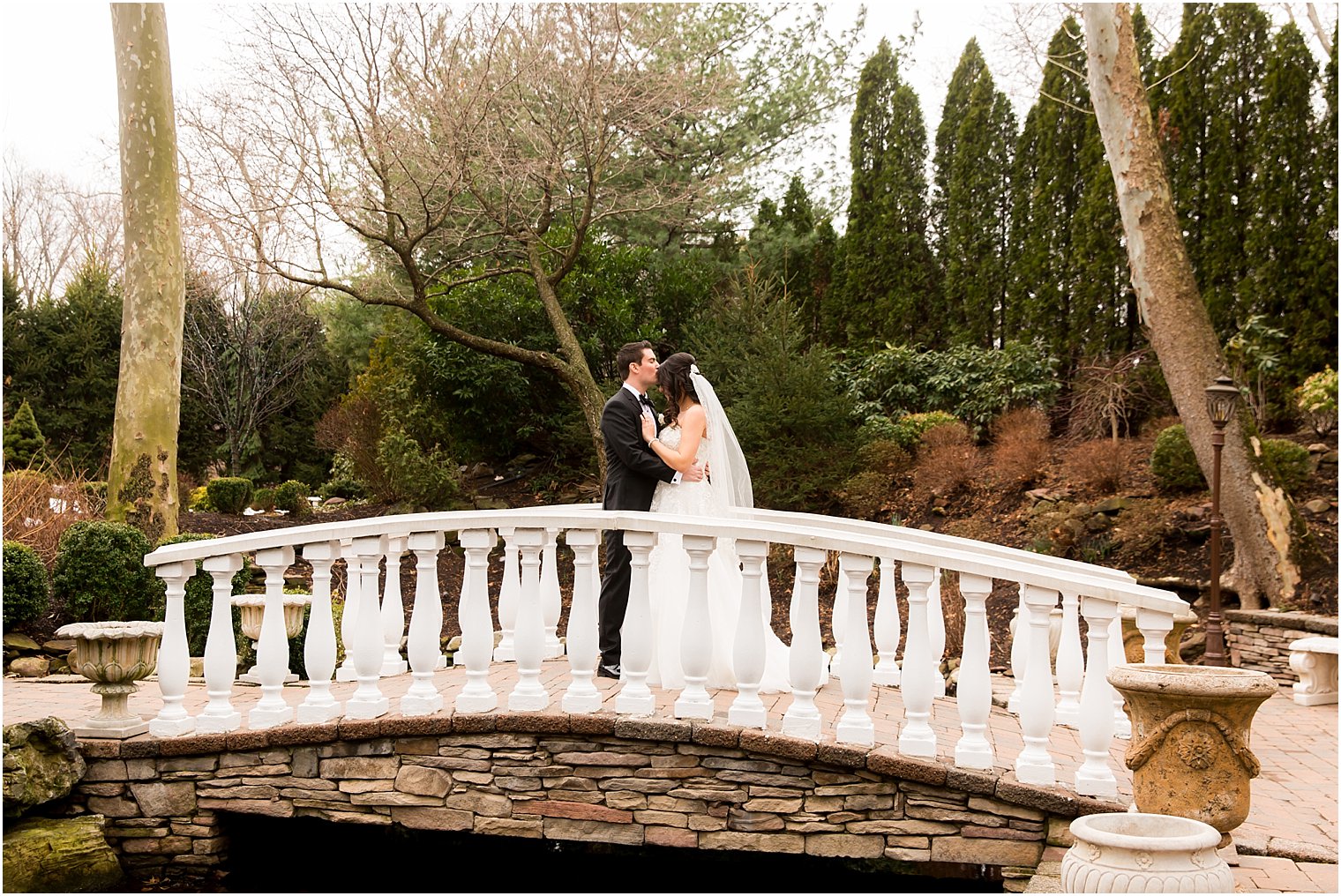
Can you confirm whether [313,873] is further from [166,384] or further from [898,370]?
[898,370]

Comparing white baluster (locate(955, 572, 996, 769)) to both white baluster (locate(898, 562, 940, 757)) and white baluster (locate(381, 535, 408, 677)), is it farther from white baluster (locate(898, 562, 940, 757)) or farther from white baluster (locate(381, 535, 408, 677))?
white baluster (locate(381, 535, 408, 677))

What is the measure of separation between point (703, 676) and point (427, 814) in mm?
1402

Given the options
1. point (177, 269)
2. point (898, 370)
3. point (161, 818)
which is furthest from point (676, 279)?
point (161, 818)

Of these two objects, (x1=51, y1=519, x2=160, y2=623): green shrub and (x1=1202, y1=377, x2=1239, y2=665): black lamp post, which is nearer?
(x1=51, y1=519, x2=160, y2=623): green shrub

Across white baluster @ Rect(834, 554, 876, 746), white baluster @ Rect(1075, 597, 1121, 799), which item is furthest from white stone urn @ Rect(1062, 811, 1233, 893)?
white baluster @ Rect(834, 554, 876, 746)

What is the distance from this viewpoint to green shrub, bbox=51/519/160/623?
7.96m

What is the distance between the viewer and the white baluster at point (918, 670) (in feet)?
13.6

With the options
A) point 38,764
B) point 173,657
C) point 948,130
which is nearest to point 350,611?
point 173,657

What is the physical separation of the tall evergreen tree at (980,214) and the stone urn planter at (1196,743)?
1241 centimetres

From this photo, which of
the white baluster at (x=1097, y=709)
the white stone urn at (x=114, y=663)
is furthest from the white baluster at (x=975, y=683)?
the white stone urn at (x=114, y=663)

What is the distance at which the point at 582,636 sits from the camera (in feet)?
15.0

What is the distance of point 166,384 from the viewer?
358 inches

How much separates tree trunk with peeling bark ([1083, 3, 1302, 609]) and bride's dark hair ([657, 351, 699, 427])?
6.08 meters

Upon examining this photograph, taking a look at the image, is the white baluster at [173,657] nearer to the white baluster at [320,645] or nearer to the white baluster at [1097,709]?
the white baluster at [320,645]
